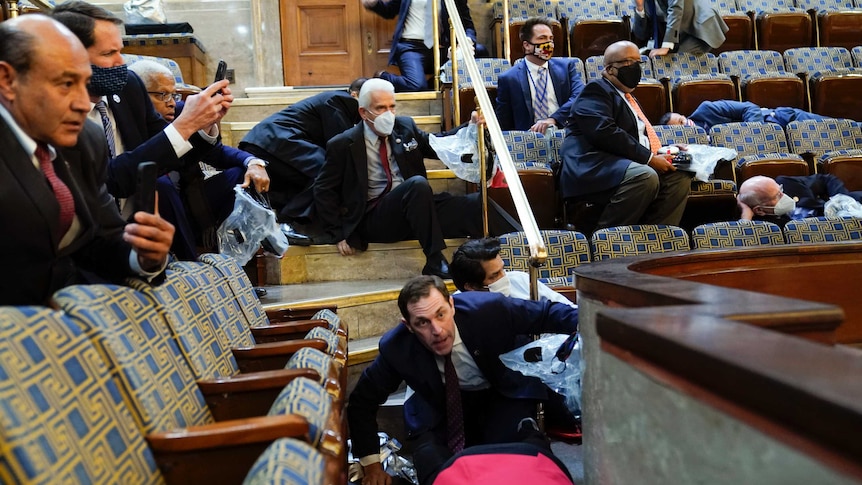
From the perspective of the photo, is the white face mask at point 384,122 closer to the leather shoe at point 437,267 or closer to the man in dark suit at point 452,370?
the leather shoe at point 437,267

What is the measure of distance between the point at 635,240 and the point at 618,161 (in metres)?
0.31

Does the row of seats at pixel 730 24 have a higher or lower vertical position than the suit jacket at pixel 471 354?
higher

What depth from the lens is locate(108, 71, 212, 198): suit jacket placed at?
1.44m

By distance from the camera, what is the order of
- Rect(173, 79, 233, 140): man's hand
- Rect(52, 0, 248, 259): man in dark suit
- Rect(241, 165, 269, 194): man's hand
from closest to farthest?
Rect(52, 0, 248, 259): man in dark suit, Rect(173, 79, 233, 140): man's hand, Rect(241, 165, 269, 194): man's hand

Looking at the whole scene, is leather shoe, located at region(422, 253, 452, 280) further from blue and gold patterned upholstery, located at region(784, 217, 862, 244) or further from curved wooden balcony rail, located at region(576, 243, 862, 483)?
curved wooden balcony rail, located at region(576, 243, 862, 483)

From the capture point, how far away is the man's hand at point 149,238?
891mm

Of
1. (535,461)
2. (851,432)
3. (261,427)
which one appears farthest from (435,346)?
(851,432)

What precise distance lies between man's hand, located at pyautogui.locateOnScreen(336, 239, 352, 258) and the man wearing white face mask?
45cm

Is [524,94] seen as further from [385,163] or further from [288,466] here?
[288,466]

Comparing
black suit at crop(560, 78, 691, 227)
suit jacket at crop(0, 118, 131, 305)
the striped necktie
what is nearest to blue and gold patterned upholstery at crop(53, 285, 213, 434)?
suit jacket at crop(0, 118, 131, 305)

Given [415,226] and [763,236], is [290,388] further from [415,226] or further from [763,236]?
[763,236]

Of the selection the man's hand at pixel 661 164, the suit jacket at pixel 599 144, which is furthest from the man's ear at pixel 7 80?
the man's hand at pixel 661 164

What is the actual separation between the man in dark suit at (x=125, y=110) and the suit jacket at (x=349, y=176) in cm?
57

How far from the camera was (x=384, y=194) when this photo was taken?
7.27ft
